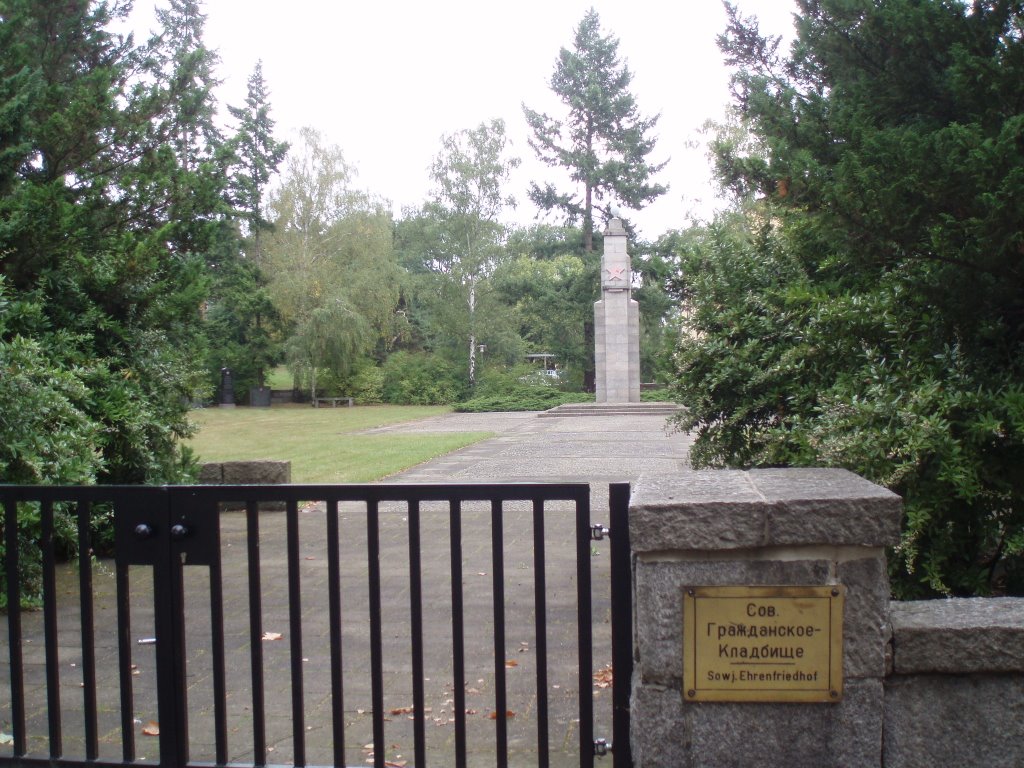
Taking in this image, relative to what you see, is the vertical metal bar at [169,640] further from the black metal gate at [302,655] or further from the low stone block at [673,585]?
the low stone block at [673,585]

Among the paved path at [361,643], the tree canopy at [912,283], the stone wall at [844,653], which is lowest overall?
the paved path at [361,643]

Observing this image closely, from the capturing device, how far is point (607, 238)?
40125mm

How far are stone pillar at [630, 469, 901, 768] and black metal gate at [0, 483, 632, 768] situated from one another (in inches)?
11.7

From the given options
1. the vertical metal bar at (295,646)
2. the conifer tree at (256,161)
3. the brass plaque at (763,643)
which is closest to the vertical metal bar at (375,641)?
the vertical metal bar at (295,646)

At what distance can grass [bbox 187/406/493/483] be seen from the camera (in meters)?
16.3

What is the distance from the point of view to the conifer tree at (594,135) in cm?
4716

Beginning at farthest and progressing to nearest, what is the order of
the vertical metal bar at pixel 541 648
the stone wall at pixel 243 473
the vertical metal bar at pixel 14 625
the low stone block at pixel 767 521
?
the stone wall at pixel 243 473 → the vertical metal bar at pixel 14 625 → the vertical metal bar at pixel 541 648 → the low stone block at pixel 767 521

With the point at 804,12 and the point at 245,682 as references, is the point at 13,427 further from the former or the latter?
the point at 804,12

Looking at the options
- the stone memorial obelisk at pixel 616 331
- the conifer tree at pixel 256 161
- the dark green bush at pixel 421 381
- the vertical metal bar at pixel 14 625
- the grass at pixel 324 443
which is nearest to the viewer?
the vertical metal bar at pixel 14 625

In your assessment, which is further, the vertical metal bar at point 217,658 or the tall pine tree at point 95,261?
the tall pine tree at point 95,261

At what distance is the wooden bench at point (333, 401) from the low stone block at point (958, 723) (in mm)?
42791

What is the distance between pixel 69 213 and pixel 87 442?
188 cm

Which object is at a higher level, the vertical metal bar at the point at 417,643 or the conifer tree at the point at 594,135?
the conifer tree at the point at 594,135

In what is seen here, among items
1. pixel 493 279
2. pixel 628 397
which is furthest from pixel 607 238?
pixel 493 279
